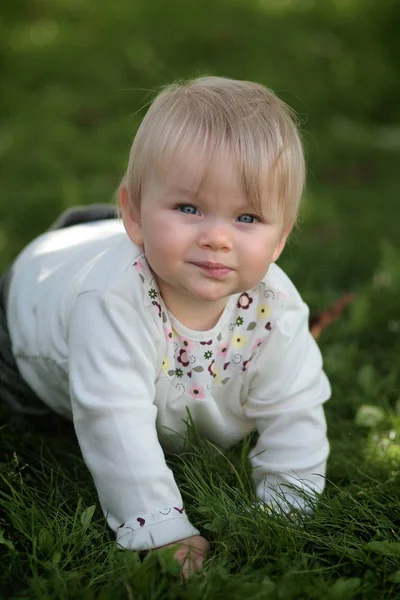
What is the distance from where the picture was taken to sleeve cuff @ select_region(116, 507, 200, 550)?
88.0 inches

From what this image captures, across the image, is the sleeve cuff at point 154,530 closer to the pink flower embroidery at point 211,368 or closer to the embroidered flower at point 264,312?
the pink flower embroidery at point 211,368

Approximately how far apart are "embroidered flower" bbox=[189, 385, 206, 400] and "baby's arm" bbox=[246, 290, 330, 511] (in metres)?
0.18

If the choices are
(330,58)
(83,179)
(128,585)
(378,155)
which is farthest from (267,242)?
(330,58)

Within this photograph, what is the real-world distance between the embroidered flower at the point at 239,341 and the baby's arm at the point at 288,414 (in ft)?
0.23

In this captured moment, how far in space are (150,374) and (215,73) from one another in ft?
14.6

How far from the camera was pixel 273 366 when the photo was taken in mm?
2621

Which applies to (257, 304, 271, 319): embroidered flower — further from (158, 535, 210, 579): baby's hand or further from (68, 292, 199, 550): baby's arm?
(158, 535, 210, 579): baby's hand

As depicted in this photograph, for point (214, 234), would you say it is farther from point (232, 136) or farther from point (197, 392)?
point (197, 392)

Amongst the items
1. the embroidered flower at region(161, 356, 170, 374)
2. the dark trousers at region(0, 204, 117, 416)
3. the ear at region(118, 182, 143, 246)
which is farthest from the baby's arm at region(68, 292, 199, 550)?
the dark trousers at region(0, 204, 117, 416)

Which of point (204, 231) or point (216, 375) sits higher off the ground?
point (204, 231)

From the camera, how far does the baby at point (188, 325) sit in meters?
2.24

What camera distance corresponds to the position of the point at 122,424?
7.61ft

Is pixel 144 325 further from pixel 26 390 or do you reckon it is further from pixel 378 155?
pixel 378 155

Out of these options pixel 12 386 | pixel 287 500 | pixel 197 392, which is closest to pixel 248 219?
pixel 197 392
